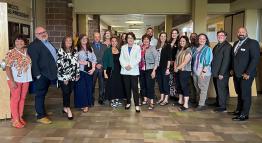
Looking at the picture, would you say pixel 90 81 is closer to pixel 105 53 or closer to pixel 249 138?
pixel 105 53

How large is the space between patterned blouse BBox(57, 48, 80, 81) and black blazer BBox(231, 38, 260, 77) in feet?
8.50

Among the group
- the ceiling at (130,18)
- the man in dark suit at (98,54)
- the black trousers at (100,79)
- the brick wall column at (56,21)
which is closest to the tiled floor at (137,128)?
the black trousers at (100,79)

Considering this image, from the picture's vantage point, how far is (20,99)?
4500mm

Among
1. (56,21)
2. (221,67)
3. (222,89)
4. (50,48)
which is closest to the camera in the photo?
(50,48)

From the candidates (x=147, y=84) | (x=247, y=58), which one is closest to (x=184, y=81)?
(x=147, y=84)

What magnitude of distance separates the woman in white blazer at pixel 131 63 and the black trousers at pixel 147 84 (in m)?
0.38

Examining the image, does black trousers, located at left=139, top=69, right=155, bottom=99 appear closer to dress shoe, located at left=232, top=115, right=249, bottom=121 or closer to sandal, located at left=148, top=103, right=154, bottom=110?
sandal, located at left=148, top=103, right=154, bottom=110

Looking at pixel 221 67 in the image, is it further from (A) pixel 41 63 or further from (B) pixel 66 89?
(A) pixel 41 63

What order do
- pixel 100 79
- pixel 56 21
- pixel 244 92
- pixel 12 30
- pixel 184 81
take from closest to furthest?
pixel 244 92 < pixel 184 81 < pixel 100 79 < pixel 12 30 < pixel 56 21

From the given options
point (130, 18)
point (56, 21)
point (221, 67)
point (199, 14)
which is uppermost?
point (130, 18)

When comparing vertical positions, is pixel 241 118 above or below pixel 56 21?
below

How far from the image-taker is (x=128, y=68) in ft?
17.0

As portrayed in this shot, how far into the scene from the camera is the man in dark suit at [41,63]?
443 centimetres

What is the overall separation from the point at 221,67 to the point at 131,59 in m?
1.57
